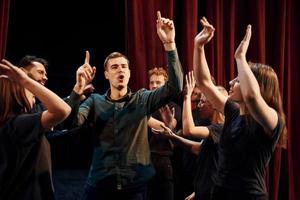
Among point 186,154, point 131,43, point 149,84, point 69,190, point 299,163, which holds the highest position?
point 131,43

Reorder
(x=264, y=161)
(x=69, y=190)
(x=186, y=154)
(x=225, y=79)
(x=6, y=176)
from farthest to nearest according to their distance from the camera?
(x=69, y=190) < (x=225, y=79) < (x=186, y=154) < (x=264, y=161) < (x=6, y=176)

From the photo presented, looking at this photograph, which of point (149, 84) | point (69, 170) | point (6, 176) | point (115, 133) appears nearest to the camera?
point (6, 176)

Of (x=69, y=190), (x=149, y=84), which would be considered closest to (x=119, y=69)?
(x=149, y=84)

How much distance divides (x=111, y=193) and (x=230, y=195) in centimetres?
67

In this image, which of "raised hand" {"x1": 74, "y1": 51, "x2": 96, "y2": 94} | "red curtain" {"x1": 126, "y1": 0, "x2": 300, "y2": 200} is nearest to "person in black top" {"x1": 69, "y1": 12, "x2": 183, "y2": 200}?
"raised hand" {"x1": 74, "y1": 51, "x2": 96, "y2": 94}

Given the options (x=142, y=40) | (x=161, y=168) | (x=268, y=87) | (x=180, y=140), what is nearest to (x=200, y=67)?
(x=268, y=87)

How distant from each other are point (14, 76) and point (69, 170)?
2.65 meters

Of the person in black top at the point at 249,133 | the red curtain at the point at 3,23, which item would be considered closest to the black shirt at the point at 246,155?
the person in black top at the point at 249,133

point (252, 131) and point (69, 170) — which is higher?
point (252, 131)

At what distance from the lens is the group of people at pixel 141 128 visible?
162cm

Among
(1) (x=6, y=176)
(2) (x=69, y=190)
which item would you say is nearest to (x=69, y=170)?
(2) (x=69, y=190)

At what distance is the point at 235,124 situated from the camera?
1.79 metres

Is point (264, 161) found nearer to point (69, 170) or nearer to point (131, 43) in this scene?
point (131, 43)

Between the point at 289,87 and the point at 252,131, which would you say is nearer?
the point at 252,131
